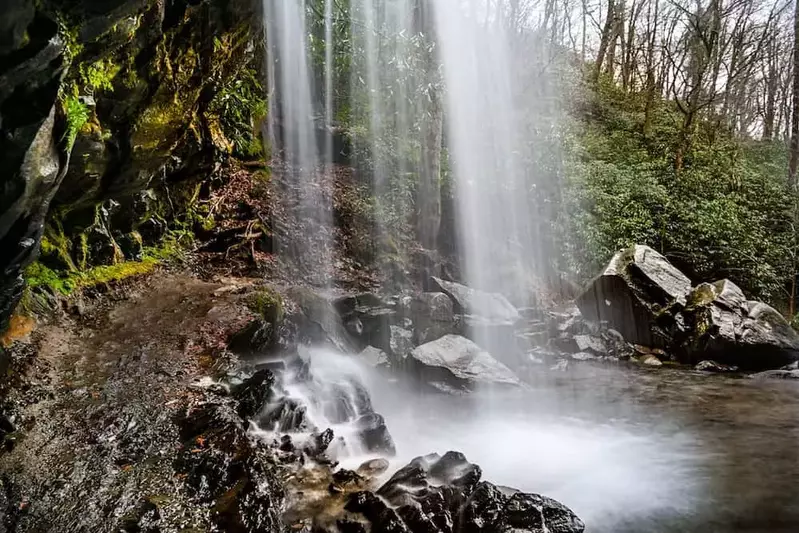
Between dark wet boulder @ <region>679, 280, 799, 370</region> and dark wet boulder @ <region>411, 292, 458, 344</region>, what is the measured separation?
5.18m

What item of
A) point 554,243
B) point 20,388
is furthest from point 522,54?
point 20,388

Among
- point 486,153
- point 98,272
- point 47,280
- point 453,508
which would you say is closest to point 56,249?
point 47,280

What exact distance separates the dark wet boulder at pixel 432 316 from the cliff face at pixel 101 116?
5037 millimetres

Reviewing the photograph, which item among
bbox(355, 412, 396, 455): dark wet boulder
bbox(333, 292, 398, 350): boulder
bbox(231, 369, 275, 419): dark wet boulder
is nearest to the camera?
bbox(231, 369, 275, 419): dark wet boulder

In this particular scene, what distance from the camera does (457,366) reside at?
9.03 meters

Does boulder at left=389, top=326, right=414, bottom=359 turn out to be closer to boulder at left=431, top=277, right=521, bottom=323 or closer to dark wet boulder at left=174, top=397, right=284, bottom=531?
boulder at left=431, top=277, right=521, bottom=323

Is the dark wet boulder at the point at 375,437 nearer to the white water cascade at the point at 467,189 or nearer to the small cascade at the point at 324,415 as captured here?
the small cascade at the point at 324,415

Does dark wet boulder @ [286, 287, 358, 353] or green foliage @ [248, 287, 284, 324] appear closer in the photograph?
green foliage @ [248, 287, 284, 324]

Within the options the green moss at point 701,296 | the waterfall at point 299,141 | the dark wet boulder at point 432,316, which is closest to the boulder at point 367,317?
the dark wet boulder at point 432,316

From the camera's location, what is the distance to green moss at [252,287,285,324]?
291 inches

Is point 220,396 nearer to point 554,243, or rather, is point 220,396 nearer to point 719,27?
point 554,243

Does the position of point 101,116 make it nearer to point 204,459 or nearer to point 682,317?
point 204,459

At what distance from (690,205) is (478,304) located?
9408mm

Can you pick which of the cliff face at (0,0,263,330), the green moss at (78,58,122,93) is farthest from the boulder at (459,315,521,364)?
the green moss at (78,58,122,93)
